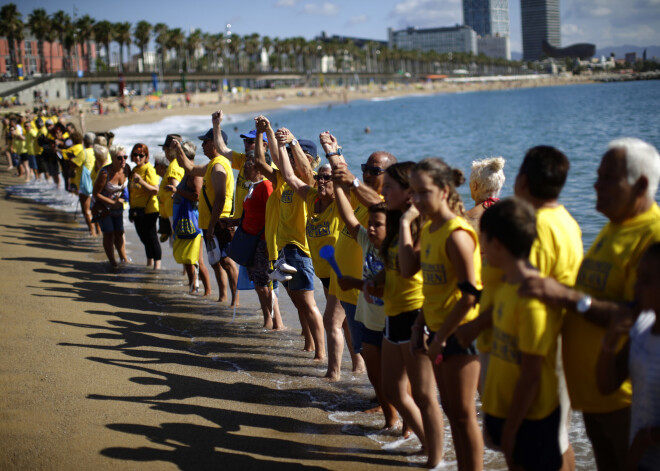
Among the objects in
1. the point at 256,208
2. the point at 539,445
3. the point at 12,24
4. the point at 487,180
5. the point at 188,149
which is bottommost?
the point at 539,445

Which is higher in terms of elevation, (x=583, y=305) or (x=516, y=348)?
(x=583, y=305)

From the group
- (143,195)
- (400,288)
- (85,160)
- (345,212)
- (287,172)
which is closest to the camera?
(400,288)

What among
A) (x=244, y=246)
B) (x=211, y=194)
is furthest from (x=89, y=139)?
(x=244, y=246)

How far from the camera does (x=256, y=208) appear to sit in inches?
269

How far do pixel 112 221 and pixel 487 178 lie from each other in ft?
23.5

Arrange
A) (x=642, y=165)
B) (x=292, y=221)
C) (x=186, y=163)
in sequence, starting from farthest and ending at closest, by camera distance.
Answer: (x=186, y=163) < (x=292, y=221) < (x=642, y=165)

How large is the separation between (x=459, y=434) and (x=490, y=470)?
0.80m

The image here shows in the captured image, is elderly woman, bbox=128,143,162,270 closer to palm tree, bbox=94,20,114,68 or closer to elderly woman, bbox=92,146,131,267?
elderly woman, bbox=92,146,131,267

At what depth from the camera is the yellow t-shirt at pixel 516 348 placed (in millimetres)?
2732

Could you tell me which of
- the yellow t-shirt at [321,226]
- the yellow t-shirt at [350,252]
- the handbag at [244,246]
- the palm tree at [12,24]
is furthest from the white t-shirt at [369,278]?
the palm tree at [12,24]

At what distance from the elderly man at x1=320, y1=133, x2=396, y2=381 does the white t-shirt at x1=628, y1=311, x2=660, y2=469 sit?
81.0 inches

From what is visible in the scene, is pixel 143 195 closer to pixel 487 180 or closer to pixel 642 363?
pixel 487 180

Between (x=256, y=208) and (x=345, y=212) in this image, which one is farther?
(x=256, y=208)

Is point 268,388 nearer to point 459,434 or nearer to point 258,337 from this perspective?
point 258,337
